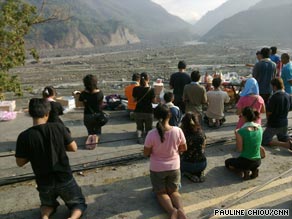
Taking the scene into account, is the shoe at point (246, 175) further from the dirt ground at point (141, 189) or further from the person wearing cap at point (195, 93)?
the person wearing cap at point (195, 93)

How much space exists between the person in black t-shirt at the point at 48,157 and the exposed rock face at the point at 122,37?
123 meters

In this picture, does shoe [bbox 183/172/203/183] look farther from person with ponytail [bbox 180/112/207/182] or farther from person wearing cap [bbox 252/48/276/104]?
person wearing cap [bbox 252/48/276/104]

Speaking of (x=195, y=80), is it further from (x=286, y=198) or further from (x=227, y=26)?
(x=227, y=26)

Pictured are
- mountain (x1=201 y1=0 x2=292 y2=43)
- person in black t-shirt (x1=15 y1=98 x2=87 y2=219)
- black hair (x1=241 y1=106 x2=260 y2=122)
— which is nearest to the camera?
person in black t-shirt (x1=15 y1=98 x2=87 y2=219)

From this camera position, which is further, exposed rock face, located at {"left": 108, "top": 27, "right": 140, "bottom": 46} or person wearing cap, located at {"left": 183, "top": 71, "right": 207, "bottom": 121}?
exposed rock face, located at {"left": 108, "top": 27, "right": 140, "bottom": 46}

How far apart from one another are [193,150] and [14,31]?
4600mm

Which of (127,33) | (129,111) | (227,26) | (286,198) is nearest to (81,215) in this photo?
(286,198)

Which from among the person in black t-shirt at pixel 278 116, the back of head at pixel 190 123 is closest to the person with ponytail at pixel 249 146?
the back of head at pixel 190 123

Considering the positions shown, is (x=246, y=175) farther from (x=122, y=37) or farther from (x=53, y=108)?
(x=122, y=37)

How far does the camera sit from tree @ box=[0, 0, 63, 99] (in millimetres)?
6965

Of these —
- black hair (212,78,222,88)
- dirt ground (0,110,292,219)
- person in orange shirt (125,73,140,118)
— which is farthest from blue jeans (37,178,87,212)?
black hair (212,78,222,88)

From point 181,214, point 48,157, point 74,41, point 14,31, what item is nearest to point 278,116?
point 181,214

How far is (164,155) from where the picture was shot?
446 cm

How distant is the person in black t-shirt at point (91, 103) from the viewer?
6625 millimetres
